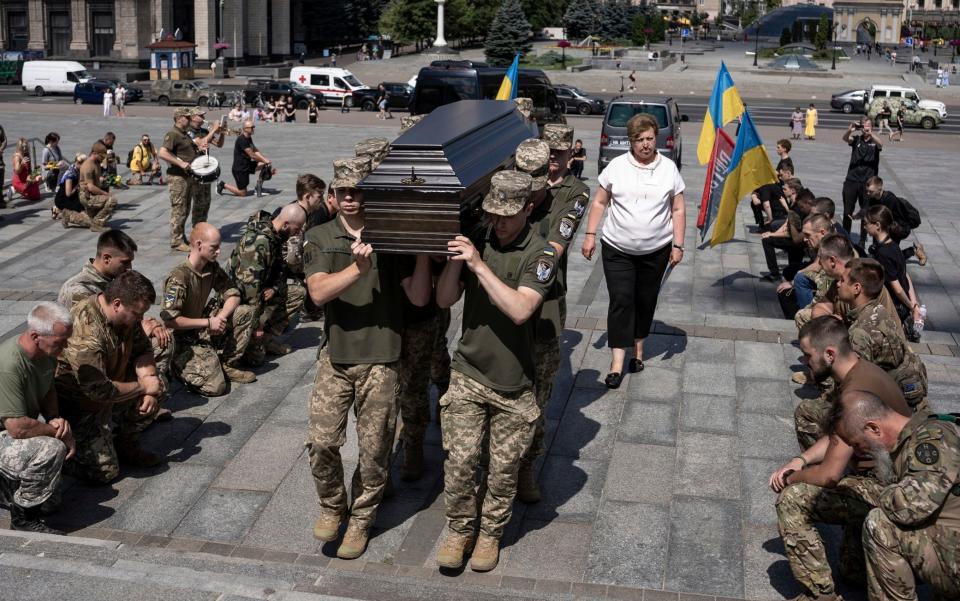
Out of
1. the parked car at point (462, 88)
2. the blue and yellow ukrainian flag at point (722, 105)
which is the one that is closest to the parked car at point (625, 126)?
the parked car at point (462, 88)

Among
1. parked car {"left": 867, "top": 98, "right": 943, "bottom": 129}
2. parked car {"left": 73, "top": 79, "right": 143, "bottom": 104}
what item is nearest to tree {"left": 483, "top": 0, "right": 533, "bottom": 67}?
parked car {"left": 73, "top": 79, "right": 143, "bottom": 104}

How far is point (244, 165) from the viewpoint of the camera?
18.0m

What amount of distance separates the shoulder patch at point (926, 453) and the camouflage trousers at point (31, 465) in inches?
182

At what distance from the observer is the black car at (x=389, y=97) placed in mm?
42812

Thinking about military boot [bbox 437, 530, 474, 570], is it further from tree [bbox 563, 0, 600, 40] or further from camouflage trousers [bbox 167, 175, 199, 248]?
tree [bbox 563, 0, 600, 40]

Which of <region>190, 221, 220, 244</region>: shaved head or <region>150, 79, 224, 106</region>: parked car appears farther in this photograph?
<region>150, 79, 224, 106</region>: parked car

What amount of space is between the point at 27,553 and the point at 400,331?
2.28m

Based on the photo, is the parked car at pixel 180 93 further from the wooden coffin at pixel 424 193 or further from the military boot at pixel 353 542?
the military boot at pixel 353 542

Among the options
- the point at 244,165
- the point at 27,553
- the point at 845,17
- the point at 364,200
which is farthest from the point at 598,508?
the point at 845,17

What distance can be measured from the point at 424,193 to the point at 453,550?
192 cm

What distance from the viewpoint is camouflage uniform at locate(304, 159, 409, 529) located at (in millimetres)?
5980

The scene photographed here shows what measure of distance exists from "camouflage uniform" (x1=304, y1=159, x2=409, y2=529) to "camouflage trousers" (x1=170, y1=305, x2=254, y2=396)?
2.78 metres

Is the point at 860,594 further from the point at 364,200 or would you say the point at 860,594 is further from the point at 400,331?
the point at 364,200

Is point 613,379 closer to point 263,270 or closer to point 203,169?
point 263,270
